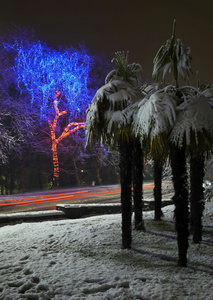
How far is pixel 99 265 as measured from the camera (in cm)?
543

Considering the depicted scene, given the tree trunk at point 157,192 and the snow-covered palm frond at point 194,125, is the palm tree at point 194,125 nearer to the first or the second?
the snow-covered palm frond at point 194,125

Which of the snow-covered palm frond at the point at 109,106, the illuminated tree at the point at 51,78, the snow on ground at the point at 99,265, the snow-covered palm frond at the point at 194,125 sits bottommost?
the snow on ground at the point at 99,265

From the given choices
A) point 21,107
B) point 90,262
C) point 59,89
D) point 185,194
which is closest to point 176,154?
point 185,194

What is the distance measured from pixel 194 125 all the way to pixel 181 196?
1.45 meters

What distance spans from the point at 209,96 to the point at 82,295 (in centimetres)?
439

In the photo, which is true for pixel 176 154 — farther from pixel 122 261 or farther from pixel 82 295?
pixel 82 295

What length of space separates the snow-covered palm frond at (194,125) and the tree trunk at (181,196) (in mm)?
375

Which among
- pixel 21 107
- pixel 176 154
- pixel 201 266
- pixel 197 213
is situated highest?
pixel 21 107

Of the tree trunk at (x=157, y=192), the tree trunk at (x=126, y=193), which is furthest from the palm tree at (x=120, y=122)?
the tree trunk at (x=157, y=192)

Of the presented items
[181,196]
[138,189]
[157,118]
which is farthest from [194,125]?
[138,189]

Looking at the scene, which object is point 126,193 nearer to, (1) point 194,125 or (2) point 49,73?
(1) point 194,125

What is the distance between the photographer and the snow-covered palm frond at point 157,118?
5062mm

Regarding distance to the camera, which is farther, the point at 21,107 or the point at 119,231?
the point at 21,107

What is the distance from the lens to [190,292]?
4.29 meters
